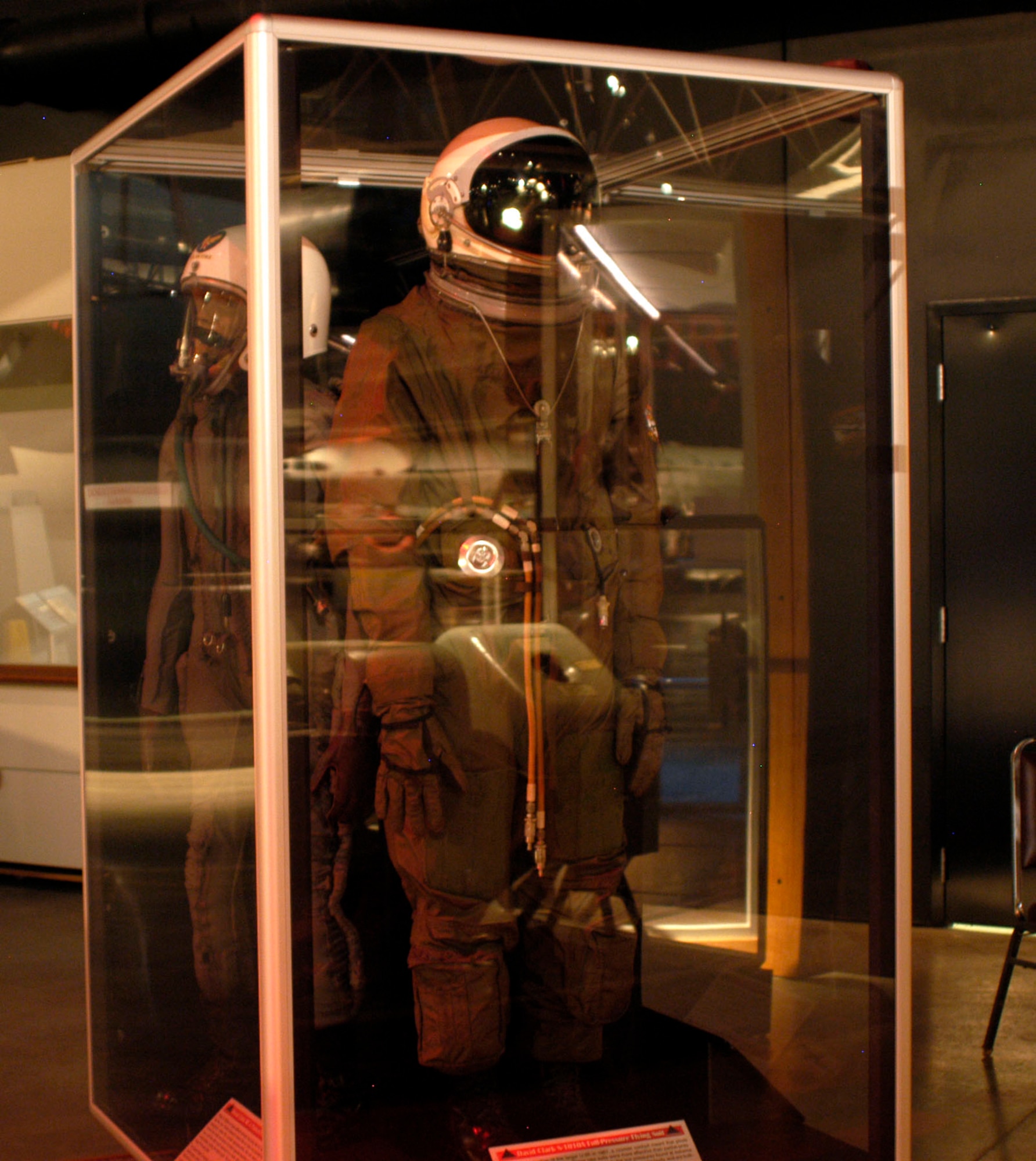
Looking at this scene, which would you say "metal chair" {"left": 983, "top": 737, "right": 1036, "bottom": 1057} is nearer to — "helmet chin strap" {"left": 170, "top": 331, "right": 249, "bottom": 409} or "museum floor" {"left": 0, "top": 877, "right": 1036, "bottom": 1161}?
"museum floor" {"left": 0, "top": 877, "right": 1036, "bottom": 1161}

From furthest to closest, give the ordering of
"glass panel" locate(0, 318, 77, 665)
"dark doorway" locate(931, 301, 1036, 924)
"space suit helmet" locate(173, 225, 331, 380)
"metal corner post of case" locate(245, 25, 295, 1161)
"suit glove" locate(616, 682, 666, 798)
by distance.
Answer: "glass panel" locate(0, 318, 77, 665)
"dark doorway" locate(931, 301, 1036, 924)
"suit glove" locate(616, 682, 666, 798)
"space suit helmet" locate(173, 225, 331, 380)
"metal corner post of case" locate(245, 25, 295, 1161)

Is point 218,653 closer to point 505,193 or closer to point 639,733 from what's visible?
point 639,733

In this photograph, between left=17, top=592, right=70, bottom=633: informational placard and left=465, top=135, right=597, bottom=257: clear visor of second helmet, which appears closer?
left=465, top=135, right=597, bottom=257: clear visor of second helmet

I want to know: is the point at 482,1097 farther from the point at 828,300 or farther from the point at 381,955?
the point at 828,300

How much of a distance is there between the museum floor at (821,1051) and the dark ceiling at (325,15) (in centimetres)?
248

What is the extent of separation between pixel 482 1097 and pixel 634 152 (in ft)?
5.55

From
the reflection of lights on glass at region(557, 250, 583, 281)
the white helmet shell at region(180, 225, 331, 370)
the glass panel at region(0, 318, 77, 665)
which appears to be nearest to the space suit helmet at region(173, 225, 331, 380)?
the white helmet shell at region(180, 225, 331, 370)

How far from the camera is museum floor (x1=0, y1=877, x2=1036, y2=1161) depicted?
1.81m

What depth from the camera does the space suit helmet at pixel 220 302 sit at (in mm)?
1622

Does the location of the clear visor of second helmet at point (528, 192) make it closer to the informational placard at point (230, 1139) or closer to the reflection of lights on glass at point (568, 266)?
the reflection of lights on glass at point (568, 266)

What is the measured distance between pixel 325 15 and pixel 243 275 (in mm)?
1597

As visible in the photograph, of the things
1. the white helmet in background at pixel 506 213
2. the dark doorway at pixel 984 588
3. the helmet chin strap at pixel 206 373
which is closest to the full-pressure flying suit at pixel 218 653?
the helmet chin strap at pixel 206 373

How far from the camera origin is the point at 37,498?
3.69 meters

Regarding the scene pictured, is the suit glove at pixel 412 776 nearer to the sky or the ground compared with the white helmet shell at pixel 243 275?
nearer to the ground
